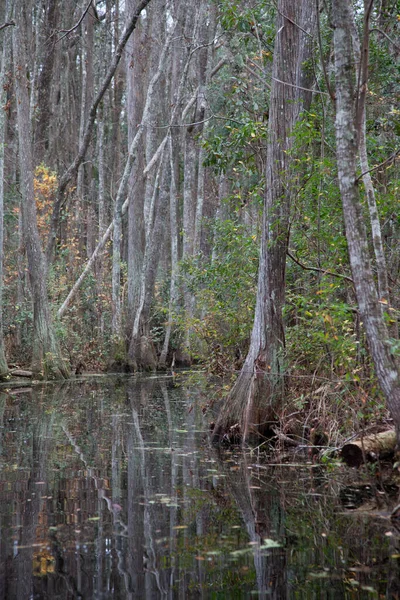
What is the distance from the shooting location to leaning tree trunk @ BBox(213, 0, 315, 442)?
28.2 ft

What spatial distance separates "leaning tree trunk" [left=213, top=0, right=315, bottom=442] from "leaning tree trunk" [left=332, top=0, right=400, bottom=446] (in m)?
2.59

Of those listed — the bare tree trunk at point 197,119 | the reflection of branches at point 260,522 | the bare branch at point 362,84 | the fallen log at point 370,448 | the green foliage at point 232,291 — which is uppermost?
the bare tree trunk at point 197,119

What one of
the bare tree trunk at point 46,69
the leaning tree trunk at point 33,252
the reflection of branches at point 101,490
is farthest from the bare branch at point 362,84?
the bare tree trunk at point 46,69

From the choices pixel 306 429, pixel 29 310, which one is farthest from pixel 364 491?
pixel 29 310

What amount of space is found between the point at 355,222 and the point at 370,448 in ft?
7.57

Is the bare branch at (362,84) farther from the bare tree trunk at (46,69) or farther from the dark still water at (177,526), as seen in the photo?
the bare tree trunk at (46,69)

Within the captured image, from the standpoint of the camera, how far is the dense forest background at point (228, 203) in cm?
774

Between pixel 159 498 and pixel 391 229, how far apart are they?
19.3ft

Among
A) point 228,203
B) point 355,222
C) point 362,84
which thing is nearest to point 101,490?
point 355,222

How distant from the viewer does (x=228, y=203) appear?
1546 centimetres

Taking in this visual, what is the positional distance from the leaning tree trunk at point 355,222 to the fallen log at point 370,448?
1480 mm

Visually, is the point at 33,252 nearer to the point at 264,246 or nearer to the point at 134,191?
the point at 134,191

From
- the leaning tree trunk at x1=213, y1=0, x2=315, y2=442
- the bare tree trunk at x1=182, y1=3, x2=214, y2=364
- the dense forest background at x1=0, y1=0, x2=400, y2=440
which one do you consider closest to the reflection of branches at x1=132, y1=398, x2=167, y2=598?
the leaning tree trunk at x1=213, y1=0, x2=315, y2=442

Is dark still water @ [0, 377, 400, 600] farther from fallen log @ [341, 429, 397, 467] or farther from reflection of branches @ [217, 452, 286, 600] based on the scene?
fallen log @ [341, 429, 397, 467]
